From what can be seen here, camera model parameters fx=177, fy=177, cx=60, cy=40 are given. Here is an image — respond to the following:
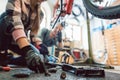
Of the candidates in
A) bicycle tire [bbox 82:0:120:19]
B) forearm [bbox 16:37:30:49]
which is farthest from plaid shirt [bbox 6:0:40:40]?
bicycle tire [bbox 82:0:120:19]

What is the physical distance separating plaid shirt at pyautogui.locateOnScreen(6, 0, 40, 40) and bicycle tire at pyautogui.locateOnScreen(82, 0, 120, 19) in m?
0.36

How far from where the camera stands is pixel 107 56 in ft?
8.87

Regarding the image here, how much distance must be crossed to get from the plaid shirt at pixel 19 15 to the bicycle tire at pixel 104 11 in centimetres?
36

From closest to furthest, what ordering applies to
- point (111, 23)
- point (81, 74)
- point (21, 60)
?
1. point (81, 74)
2. point (21, 60)
3. point (111, 23)

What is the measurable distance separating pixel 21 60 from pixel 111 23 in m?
1.70

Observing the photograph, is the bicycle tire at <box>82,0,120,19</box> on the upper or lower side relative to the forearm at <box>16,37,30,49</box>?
upper

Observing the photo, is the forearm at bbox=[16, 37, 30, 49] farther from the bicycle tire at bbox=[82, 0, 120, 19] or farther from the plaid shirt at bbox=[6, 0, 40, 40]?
the bicycle tire at bbox=[82, 0, 120, 19]

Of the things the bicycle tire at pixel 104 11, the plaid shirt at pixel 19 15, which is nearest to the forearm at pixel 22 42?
the plaid shirt at pixel 19 15

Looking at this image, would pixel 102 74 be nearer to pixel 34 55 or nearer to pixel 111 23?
pixel 34 55

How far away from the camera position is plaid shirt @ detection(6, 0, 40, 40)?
32.5 inches

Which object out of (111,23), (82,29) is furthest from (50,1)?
(111,23)

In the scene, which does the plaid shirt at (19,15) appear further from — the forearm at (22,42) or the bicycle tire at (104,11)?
the bicycle tire at (104,11)

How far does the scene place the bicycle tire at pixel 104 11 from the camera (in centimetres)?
90

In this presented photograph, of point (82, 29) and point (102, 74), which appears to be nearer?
point (102, 74)
